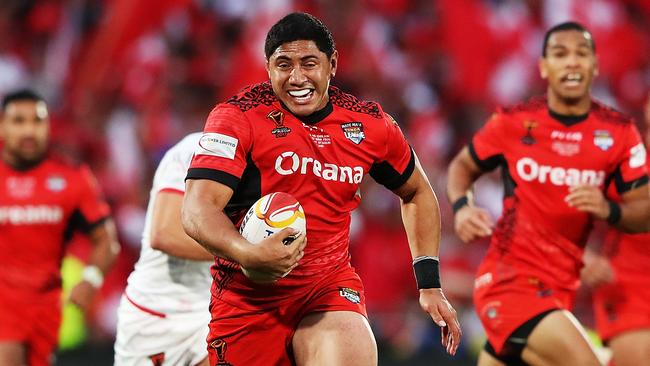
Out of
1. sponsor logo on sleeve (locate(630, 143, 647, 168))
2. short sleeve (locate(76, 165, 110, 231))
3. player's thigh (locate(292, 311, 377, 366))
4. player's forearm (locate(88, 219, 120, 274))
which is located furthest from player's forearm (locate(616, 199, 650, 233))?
short sleeve (locate(76, 165, 110, 231))

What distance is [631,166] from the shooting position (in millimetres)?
7211

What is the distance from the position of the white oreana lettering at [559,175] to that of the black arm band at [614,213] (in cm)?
24

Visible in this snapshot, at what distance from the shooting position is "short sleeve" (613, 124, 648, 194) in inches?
284

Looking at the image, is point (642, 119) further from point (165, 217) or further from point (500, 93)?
point (165, 217)

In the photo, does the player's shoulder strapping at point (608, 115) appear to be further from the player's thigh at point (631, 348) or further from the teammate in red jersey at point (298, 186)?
the teammate in red jersey at point (298, 186)

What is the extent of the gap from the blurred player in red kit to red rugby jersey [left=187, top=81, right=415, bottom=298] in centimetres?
291

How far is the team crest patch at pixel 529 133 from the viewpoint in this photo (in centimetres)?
731

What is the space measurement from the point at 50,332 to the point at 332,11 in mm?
5457

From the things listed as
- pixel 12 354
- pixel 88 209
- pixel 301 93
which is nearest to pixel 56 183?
pixel 88 209

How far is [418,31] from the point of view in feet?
43.4

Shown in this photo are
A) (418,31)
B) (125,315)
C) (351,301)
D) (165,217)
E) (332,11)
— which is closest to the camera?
(351,301)

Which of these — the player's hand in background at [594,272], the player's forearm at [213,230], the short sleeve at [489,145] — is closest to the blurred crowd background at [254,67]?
the short sleeve at [489,145]

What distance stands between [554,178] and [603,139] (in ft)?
1.33

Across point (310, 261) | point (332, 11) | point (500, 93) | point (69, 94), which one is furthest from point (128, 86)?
point (310, 261)
